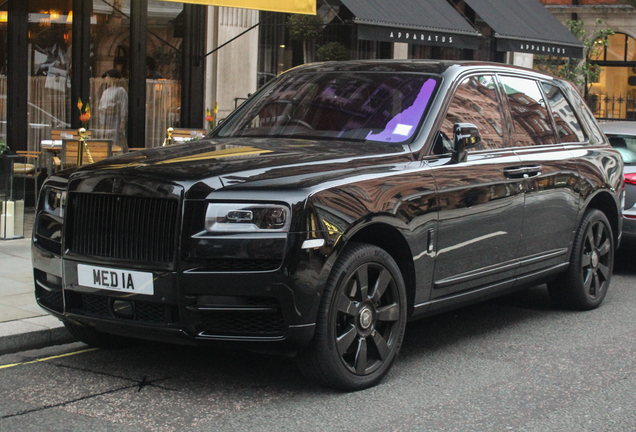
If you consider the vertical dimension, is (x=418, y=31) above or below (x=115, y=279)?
above

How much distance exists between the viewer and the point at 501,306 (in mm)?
7598

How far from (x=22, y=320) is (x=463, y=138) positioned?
3120 mm

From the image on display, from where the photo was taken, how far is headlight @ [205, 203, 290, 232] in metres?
4.44

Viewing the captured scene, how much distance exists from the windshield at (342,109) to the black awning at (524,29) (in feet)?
39.3

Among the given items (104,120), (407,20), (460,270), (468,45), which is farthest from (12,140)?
(460,270)

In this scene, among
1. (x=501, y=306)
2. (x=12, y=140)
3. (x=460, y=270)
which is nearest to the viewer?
(x=460, y=270)

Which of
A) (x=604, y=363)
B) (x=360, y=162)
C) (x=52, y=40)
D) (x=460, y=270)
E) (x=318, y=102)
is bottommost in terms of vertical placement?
(x=604, y=363)

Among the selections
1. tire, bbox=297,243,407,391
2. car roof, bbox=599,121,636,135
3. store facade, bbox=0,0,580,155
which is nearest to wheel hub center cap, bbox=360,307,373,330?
tire, bbox=297,243,407,391

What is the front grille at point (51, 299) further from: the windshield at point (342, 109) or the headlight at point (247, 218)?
the windshield at point (342, 109)

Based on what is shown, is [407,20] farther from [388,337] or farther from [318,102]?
[388,337]

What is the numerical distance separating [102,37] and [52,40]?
777mm

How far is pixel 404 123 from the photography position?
5574 mm

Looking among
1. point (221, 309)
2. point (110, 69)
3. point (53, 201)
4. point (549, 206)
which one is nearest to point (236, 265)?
point (221, 309)

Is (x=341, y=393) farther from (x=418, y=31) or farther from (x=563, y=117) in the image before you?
(x=418, y=31)
